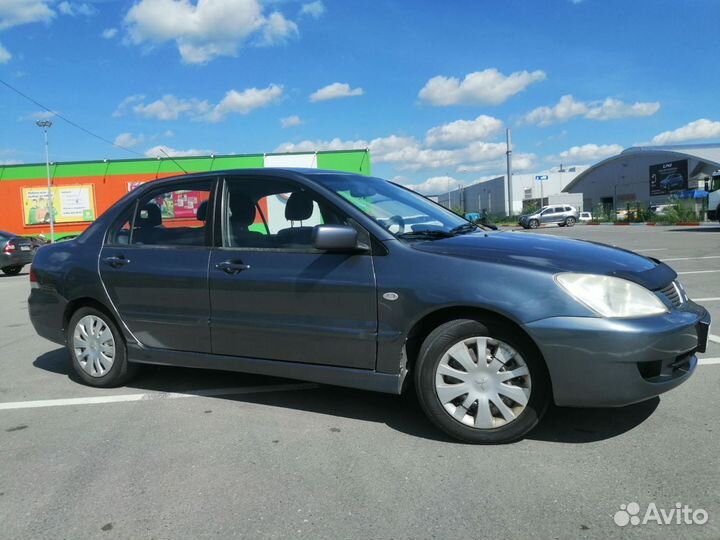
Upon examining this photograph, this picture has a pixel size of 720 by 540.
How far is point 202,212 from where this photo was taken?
4.41 meters

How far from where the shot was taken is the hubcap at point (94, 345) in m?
4.84

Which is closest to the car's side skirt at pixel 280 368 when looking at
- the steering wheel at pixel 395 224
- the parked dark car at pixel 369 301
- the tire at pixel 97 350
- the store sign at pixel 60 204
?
the parked dark car at pixel 369 301

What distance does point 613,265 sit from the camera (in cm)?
345

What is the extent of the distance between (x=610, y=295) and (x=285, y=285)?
1.96m

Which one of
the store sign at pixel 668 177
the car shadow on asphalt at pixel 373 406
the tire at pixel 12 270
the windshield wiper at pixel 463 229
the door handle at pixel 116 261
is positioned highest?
the store sign at pixel 668 177

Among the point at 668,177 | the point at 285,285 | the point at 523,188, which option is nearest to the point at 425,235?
Answer: the point at 285,285

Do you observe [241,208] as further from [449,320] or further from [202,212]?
[449,320]

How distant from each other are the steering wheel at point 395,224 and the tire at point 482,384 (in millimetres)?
729

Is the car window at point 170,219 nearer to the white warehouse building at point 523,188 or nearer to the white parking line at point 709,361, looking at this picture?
the white parking line at point 709,361

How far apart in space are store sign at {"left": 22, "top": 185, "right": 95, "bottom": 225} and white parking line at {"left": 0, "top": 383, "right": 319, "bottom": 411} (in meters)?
33.1

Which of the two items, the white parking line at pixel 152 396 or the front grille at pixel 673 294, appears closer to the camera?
the front grille at pixel 673 294

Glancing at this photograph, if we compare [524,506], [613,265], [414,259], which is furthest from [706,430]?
[414,259]

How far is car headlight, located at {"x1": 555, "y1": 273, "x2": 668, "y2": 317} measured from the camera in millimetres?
3203

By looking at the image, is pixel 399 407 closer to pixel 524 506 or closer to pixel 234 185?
pixel 524 506
